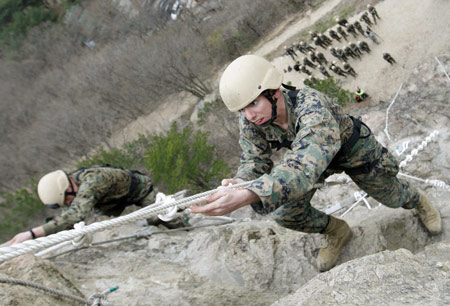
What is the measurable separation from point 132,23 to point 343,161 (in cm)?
2845

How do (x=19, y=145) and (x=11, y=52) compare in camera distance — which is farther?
(x=11, y=52)

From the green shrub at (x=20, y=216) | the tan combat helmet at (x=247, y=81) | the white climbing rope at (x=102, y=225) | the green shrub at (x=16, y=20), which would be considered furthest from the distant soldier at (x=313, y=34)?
the green shrub at (x=16, y=20)

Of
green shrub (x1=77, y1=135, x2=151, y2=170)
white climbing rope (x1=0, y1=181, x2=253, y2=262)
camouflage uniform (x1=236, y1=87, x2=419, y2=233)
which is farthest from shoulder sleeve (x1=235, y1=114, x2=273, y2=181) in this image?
green shrub (x1=77, y1=135, x2=151, y2=170)

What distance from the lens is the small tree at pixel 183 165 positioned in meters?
9.54

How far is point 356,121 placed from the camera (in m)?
2.99

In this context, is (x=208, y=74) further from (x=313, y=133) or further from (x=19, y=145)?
(x=313, y=133)

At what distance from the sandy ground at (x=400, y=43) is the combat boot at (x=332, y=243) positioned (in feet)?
33.3

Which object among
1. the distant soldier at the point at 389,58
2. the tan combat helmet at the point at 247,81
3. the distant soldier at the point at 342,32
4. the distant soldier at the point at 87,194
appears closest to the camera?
the tan combat helmet at the point at 247,81

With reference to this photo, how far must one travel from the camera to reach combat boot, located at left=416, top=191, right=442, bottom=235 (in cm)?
352

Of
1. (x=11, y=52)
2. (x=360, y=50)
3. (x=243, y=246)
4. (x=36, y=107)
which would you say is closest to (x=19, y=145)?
(x=36, y=107)

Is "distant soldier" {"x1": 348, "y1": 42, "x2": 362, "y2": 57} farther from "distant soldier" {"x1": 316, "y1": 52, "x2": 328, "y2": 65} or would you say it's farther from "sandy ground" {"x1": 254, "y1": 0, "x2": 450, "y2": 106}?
"distant soldier" {"x1": 316, "y1": 52, "x2": 328, "y2": 65}

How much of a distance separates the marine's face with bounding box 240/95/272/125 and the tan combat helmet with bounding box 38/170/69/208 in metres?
2.80

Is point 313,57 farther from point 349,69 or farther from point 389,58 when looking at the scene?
point 389,58

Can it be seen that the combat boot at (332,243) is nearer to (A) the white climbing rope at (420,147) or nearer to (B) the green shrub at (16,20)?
(A) the white climbing rope at (420,147)
